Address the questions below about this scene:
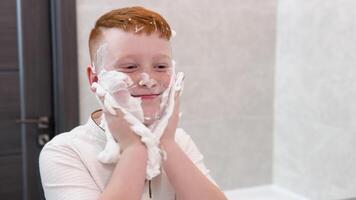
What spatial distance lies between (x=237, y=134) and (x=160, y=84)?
3.52 feet

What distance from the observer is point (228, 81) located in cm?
177

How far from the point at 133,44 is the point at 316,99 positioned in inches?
40.7

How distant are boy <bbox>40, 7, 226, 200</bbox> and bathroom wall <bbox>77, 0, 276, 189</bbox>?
81cm

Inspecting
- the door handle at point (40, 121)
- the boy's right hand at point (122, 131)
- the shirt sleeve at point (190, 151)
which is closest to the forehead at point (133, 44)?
the boy's right hand at point (122, 131)

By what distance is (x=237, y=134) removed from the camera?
71.4 inches

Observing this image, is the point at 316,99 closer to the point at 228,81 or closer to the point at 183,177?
the point at 228,81

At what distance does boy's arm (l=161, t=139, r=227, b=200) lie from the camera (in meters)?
0.78

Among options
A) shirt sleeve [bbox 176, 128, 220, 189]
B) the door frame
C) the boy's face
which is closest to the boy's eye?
the boy's face

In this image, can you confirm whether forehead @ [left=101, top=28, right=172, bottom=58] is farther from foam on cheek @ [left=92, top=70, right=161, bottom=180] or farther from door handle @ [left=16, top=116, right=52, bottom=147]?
door handle @ [left=16, top=116, right=52, bottom=147]

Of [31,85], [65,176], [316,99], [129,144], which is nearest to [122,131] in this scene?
[129,144]

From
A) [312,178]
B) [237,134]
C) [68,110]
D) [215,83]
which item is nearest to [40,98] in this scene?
[68,110]

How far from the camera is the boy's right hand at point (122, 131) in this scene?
75 cm

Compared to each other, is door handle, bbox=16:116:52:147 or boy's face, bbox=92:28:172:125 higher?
boy's face, bbox=92:28:172:125

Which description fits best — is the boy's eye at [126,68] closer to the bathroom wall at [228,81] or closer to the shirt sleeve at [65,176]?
the shirt sleeve at [65,176]
